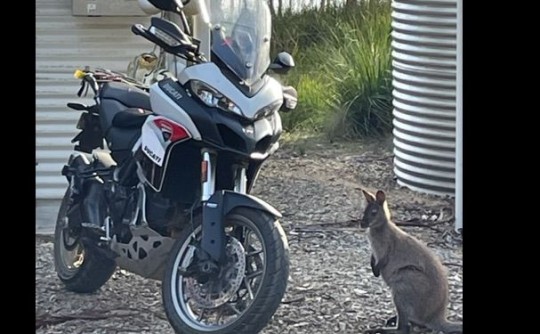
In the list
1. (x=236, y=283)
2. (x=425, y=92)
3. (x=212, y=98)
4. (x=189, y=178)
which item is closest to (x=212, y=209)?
(x=189, y=178)

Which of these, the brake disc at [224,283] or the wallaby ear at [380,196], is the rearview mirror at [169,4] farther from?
the wallaby ear at [380,196]

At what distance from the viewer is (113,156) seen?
5406 mm

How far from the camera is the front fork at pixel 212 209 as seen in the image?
5.22 meters

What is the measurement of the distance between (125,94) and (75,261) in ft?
1.82

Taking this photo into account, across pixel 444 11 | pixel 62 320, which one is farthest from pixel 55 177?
pixel 444 11

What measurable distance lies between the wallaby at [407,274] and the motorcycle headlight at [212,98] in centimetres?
56

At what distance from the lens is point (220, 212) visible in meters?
5.22

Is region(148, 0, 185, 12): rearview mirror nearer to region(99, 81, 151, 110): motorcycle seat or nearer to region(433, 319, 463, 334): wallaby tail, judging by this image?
region(99, 81, 151, 110): motorcycle seat

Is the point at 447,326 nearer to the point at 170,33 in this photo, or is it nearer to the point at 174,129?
the point at 174,129

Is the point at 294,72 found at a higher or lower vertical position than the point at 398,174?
higher

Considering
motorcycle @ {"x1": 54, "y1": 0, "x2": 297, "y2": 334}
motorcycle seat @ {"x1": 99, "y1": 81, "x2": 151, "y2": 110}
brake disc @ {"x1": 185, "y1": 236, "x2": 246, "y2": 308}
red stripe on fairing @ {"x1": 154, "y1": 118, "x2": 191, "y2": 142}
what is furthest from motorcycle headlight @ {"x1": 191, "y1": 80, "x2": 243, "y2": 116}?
brake disc @ {"x1": 185, "y1": 236, "x2": 246, "y2": 308}

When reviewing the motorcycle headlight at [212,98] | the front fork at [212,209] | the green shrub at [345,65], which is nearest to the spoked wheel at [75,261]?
the front fork at [212,209]
